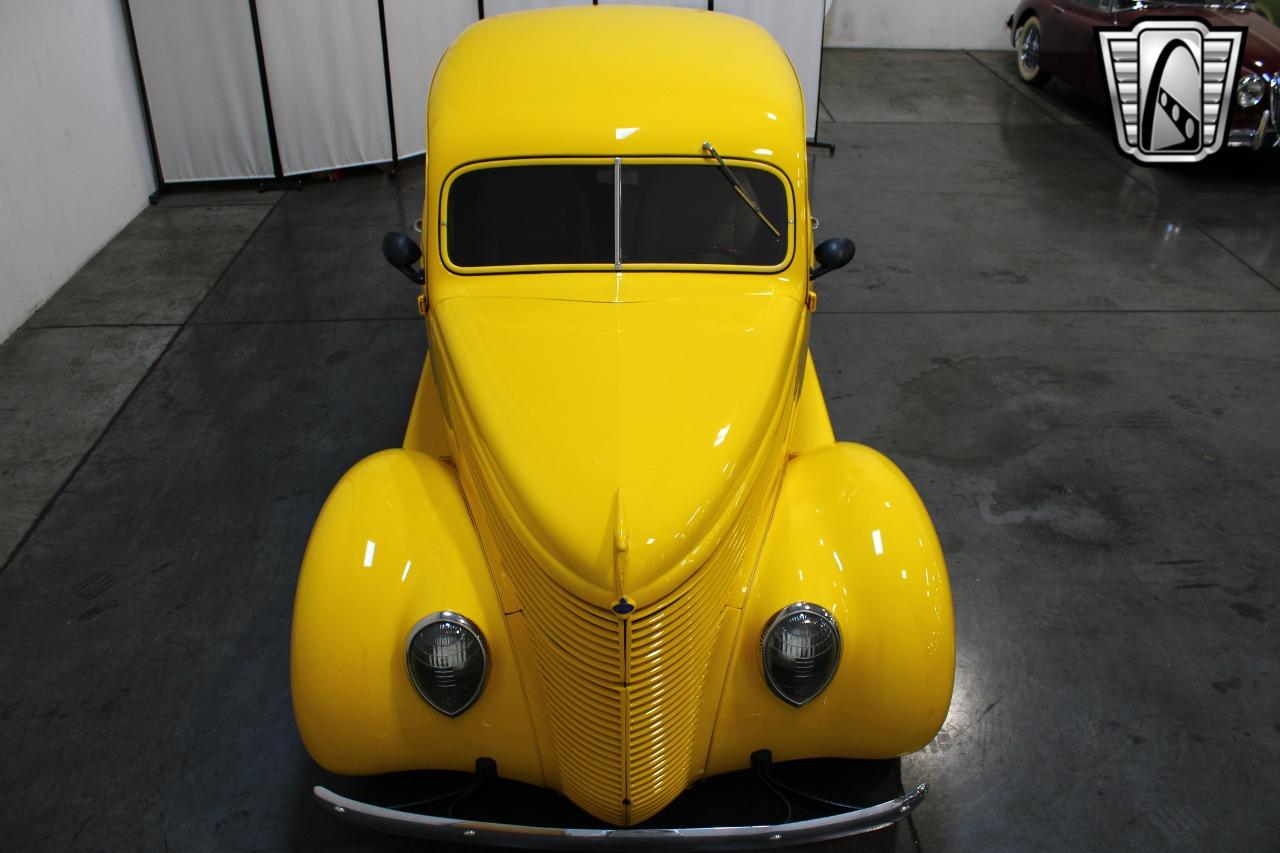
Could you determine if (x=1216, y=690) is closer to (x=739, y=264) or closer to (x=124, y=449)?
(x=739, y=264)

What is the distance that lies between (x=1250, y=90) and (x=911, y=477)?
6382mm

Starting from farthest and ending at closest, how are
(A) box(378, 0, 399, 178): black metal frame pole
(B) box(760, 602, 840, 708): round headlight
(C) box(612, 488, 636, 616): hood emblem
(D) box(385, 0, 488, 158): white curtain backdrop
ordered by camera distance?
(D) box(385, 0, 488, 158): white curtain backdrop
(A) box(378, 0, 399, 178): black metal frame pole
(B) box(760, 602, 840, 708): round headlight
(C) box(612, 488, 636, 616): hood emblem

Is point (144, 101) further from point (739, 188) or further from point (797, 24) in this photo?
point (739, 188)

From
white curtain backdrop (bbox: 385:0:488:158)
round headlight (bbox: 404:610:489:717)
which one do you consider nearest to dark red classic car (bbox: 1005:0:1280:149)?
white curtain backdrop (bbox: 385:0:488:158)

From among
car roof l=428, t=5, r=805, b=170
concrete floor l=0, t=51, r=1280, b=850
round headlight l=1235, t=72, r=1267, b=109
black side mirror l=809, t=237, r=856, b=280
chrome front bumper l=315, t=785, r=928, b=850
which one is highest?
car roof l=428, t=5, r=805, b=170

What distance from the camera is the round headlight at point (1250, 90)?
8789 millimetres

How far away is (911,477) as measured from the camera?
503cm

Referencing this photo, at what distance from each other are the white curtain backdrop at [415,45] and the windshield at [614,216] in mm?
5542

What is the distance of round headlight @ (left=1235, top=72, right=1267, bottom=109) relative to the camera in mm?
Result: 8789

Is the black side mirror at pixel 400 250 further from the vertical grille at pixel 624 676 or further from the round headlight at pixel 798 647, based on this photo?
the round headlight at pixel 798 647

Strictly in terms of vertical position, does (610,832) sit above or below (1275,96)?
below

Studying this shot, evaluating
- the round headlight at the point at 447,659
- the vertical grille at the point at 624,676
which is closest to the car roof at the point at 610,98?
the vertical grille at the point at 624,676

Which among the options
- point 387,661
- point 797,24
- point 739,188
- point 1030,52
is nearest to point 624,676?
point 387,661

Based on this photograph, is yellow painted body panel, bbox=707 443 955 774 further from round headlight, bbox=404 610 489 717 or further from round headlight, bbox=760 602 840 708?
round headlight, bbox=404 610 489 717
